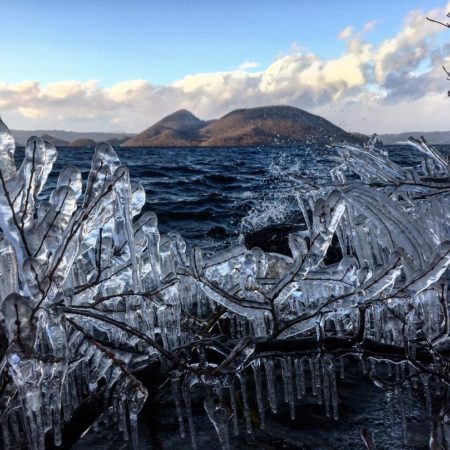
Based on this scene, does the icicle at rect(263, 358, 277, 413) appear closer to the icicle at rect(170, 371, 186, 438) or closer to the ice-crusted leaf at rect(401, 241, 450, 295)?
the icicle at rect(170, 371, 186, 438)

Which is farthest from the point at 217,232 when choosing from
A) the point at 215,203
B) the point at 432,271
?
the point at 432,271

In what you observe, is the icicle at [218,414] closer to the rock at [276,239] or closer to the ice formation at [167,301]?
the ice formation at [167,301]

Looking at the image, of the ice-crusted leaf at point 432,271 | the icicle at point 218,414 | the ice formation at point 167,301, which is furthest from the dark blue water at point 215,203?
the icicle at point 218,414

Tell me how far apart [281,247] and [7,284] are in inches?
223

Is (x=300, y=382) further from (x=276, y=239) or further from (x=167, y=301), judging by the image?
(x=276, y=239)

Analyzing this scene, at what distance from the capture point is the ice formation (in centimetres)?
171

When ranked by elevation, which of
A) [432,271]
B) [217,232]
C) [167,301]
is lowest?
[217,232]

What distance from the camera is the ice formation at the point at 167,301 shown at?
67.2 inches

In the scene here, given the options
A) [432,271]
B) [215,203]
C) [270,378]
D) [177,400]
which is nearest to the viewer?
[432,271]

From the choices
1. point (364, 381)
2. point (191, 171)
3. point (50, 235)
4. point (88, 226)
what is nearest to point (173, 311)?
point (88, 226)

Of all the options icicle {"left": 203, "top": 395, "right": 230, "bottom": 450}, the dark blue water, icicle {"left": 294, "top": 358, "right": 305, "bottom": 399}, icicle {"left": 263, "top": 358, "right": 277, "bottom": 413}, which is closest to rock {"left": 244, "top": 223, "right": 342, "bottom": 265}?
the dark blue water

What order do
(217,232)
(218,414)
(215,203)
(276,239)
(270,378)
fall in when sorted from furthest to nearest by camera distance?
1. (215,203)
2. (217,232)
3. (276,239)
4. (270,378)
5. (218,414)

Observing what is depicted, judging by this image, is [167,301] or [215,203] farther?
[215,203]

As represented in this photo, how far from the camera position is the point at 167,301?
2.47 metres
